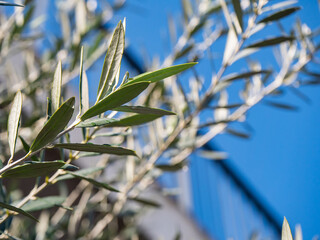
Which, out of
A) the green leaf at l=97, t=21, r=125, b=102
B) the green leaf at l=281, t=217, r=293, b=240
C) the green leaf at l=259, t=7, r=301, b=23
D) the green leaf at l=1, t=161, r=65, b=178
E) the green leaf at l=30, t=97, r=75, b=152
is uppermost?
the green leaf at l=97, t=21, r=125, b=102

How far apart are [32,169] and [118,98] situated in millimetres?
93

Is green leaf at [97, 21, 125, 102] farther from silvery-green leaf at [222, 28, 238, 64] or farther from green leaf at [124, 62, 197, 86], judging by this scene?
silvery-green leaf at [222, 28, 238, 64]

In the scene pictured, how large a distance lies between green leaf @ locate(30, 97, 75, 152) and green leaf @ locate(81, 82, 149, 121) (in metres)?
0.01

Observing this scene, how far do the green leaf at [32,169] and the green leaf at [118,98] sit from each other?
1.8 inches

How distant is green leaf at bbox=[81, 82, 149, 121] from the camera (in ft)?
0.96

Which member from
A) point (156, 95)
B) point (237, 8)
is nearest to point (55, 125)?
point (237, 8)

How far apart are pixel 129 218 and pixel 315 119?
2452mm

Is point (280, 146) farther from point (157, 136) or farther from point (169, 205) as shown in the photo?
point (157, 136)

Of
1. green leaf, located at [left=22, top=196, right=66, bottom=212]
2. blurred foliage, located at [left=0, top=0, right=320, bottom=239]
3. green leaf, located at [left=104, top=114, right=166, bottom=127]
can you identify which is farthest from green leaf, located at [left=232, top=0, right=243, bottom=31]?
green leaf, located at [left=22, top=196, right=66, bottom=212]

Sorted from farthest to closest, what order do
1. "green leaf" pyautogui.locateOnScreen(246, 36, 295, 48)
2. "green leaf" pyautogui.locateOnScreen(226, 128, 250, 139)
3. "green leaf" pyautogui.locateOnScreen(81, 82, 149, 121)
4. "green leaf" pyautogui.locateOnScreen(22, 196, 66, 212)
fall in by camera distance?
"green leaf" pyautogui.locateOnScreen(226, 128, 250, 139) < "green leaf" pyautogui.locateOnScreen(246, 36, 295, 48) < "green leaf" pyautogui.locateOnScreen(22, 196, 66, 212) < "green leaf" pyautogui.locateOnScreen(81, 82, 149, 121)

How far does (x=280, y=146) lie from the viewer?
3.82m

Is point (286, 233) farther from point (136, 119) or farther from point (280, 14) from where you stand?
point (280, 14)

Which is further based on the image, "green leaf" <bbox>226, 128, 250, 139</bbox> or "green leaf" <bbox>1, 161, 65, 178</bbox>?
"green leaf" <bbox>226, 128, 250, 139</bbox>

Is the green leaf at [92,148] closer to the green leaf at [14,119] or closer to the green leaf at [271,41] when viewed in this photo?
the green leaf at [14,119]
